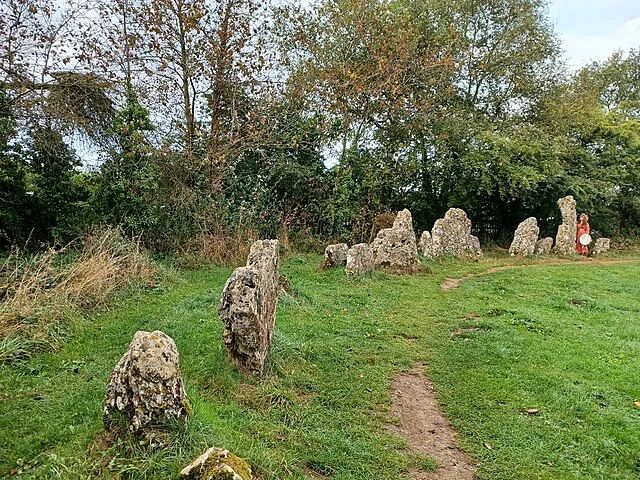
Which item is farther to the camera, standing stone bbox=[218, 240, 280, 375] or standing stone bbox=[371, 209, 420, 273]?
standing stone bbox=[371, 209, 420, 273]

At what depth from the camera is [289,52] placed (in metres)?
17.6

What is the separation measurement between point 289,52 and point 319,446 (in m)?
16.2

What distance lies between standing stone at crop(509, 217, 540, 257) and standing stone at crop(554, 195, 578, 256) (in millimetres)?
1546

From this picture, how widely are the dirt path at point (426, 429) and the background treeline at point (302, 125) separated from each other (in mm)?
8293

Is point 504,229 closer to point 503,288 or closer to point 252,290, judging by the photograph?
point 503,288

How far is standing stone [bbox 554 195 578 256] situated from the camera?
1855 cm

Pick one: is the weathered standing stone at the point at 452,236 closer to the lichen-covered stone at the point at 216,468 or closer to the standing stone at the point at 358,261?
the standing stone at the point at 358,261

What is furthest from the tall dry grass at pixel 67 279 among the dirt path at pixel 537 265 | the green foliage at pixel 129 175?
the dirt path at pixel 537 265

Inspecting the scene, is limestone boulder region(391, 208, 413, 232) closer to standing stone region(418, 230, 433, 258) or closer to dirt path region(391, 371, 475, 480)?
standing stone region(418, 230, 433, 258)

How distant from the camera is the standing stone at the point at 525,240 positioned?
17547mm

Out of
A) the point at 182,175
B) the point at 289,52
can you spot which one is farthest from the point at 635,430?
the point at 289,52

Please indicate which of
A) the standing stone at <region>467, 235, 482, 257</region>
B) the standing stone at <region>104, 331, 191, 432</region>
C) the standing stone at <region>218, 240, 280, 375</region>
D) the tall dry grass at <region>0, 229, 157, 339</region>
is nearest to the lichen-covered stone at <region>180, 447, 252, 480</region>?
the standing stone at <region>104, 331, 191, 432</region>

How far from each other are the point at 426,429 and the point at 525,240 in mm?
14478

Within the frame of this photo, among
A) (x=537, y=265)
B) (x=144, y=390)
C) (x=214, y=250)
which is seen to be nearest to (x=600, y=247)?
(x=537, y=265)
